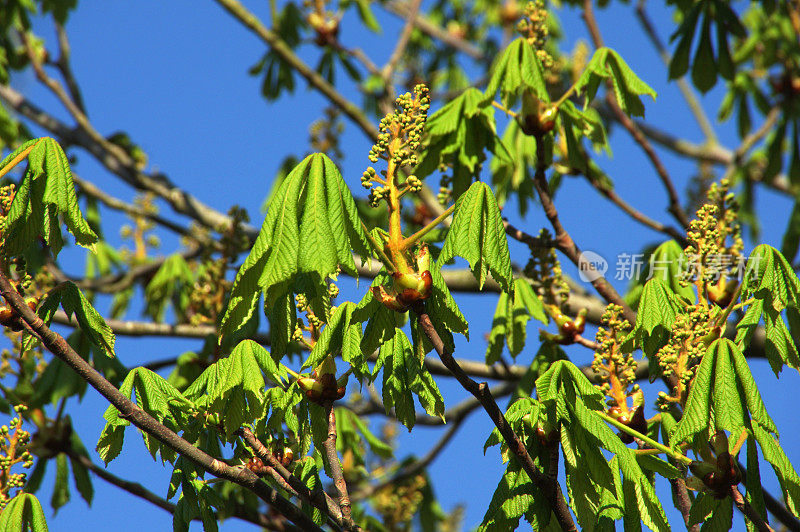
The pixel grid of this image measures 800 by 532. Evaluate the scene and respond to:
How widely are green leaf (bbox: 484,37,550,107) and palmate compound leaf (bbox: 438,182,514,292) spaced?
3.84 ft

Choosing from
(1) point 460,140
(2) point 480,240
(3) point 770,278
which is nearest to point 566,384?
(2) point 480,240

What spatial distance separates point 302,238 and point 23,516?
149 cm

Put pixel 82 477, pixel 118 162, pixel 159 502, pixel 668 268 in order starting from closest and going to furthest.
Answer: pixel 159 502, pixel 668 268, pixel 82 477, pixel 118 162

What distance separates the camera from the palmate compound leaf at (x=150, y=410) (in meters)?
2.46

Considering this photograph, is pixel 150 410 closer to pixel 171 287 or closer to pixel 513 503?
pixel 513 503

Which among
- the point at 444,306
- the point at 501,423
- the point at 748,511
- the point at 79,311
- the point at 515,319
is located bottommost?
the point at 748,511

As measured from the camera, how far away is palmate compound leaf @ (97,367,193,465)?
246 cm

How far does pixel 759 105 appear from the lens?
20.0ft

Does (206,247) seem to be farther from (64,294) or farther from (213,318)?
(64,294)

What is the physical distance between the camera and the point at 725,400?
2.22m

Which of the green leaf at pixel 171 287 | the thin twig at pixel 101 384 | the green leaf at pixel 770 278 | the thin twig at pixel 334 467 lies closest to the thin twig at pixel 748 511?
the green leaf at pixel 770 278

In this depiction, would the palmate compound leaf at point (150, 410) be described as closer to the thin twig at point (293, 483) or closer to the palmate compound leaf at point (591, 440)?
the thin twig at point (293, 483)

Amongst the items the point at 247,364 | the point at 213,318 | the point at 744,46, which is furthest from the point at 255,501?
the point at 744,46

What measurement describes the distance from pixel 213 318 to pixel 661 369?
8.63 ft
